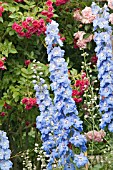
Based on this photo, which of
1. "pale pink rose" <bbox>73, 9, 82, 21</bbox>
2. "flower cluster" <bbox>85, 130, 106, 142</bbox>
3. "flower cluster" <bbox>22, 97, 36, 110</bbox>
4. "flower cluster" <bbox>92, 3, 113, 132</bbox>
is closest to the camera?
"flower cluster" <bbox>92, 3, 113, 132</bbox>

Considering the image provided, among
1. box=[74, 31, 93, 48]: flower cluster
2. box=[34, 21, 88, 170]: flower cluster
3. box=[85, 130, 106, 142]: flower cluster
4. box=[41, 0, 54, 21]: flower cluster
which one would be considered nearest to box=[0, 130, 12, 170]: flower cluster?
box=[34, 21, 88, 170]: flower cluster

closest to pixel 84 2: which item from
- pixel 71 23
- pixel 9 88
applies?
pixel 71 23

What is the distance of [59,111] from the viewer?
167 inches

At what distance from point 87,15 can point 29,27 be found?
79 centimetres

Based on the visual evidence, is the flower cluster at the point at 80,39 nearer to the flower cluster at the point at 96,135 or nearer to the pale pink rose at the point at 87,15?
the pale pink rose at the point at 87,15

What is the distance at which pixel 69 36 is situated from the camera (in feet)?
19.1

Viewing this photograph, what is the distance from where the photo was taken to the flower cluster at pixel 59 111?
418 centimetres

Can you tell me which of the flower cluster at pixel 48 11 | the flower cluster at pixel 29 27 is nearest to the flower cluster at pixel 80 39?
the flower cluster at pixel 48 11

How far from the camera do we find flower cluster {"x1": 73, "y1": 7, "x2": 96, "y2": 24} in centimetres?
559

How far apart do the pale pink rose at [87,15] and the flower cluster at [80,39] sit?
0.11m

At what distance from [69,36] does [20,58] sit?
604mm

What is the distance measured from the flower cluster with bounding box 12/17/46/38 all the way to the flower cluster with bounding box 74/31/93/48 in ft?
2.08

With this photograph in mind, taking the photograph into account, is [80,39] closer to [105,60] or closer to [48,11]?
[48,11]

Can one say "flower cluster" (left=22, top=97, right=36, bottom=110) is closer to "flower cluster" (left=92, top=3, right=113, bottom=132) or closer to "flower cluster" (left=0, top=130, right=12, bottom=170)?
"flower cluster" (left=92, top=3, right=113, bottom=132)
